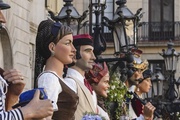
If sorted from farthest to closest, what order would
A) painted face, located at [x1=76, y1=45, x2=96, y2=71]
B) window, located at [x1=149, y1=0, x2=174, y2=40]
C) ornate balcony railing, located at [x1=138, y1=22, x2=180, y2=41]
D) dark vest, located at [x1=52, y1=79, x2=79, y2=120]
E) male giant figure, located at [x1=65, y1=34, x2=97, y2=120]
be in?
1. window, located at [x1=149, y1=0, x2=174, y2=40]
2. ornate balcony railing, located at [x1=138, y1=22, x2=180, y2=41]
3. painted face, located at [x1=76, y1=45, x2=96, y2=71]
4. male giant figure, located at [x1=65, y1=34, x2=97, y2=120]
5. dark vest, located at [x1=52, y1=79, x2=79, y2=120]

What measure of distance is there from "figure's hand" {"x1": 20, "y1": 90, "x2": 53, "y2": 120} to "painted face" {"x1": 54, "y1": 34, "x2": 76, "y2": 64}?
80.1 inches

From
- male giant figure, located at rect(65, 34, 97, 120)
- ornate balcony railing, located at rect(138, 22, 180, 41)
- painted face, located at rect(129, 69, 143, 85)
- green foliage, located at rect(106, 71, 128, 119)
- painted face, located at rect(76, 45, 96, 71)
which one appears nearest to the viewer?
male giant figure, located at rect(65, 34, 97, 120)

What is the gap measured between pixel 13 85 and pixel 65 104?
140 cm

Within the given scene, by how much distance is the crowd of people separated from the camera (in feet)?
17.8

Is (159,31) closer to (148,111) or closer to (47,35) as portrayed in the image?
(148,111)

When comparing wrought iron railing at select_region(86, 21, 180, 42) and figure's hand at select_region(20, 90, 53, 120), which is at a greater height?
figure's hand at select_region(20, 90, 53, 120)

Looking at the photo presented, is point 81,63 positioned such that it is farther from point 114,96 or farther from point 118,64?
point 118,64

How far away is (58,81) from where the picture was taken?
7262 mm

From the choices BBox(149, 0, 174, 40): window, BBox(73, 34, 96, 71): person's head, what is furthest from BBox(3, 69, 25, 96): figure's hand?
BBox(149, 0, 174, 40): window

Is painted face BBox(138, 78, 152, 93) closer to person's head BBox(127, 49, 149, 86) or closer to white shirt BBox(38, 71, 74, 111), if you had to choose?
person's head BBox(127, 49, 149, 86)

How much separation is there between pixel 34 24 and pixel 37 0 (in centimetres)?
84

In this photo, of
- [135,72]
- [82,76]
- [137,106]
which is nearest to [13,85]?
[82,76]

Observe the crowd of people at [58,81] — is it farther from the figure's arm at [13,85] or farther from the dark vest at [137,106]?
the dark vest at [137,106]

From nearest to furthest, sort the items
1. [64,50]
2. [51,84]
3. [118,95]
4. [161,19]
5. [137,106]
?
[51,84] → [64,50] → [118,95] → [137,106] → [161,19]
